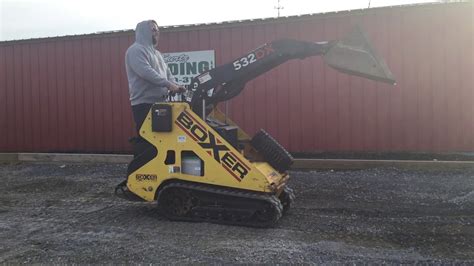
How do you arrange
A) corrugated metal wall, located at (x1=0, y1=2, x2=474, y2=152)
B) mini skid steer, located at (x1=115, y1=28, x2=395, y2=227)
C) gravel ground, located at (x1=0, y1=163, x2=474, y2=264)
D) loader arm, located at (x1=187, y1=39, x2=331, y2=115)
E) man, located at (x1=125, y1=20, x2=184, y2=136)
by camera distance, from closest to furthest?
gravel ground, located at (x1=0, y1=163, x2=474, y2=264), mini skid steer, located at (x1=115, y1=28, x2=395, y2=227), loader arm, located at (x1=187, y1=39, x2=331, y2=115), man, located at (x1=125, y1=20, x2=184, y2=136), corrugated metal wall, located at (x1=0, y1=2, x2=474, y2=152)

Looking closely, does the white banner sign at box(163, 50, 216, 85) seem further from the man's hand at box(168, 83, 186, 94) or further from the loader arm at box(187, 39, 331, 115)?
the man's hand at box(168, 83, 186, 94)

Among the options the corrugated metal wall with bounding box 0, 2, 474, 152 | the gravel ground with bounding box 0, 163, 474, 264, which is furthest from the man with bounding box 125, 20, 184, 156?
the corrugated metal wall with bounding box 0, 2, 474, 152

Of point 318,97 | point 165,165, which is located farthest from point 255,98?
point 165,165

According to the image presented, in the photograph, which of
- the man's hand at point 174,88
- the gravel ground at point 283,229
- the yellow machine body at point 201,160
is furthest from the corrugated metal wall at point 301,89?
the man's hand at point 174,88

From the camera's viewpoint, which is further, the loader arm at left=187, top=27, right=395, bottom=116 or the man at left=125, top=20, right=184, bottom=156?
the man at left=125, top=20, right=184, bottom=156

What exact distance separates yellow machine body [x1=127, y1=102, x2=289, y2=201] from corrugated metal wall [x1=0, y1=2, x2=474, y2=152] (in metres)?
4.53

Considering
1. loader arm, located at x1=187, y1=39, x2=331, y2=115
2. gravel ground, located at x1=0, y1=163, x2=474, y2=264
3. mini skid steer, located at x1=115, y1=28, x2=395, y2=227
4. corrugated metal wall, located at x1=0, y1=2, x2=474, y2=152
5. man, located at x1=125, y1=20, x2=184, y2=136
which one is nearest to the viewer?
gravel ground, located at x1=0, y1=163, x2=474, y2=264

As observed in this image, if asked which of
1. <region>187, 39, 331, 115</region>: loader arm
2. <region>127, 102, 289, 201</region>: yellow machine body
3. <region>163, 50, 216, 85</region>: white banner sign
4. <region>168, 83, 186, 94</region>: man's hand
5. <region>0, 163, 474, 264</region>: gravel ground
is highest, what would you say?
<region>163, 50, 216, 85</region>: white banner sign

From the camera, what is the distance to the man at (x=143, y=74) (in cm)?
511

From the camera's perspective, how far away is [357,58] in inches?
193

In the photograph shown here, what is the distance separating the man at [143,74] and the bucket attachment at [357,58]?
1.69 m

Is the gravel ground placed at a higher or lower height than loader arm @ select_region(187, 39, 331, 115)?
lower

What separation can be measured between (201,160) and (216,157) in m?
0.17

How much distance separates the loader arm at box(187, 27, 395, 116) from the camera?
486cm
